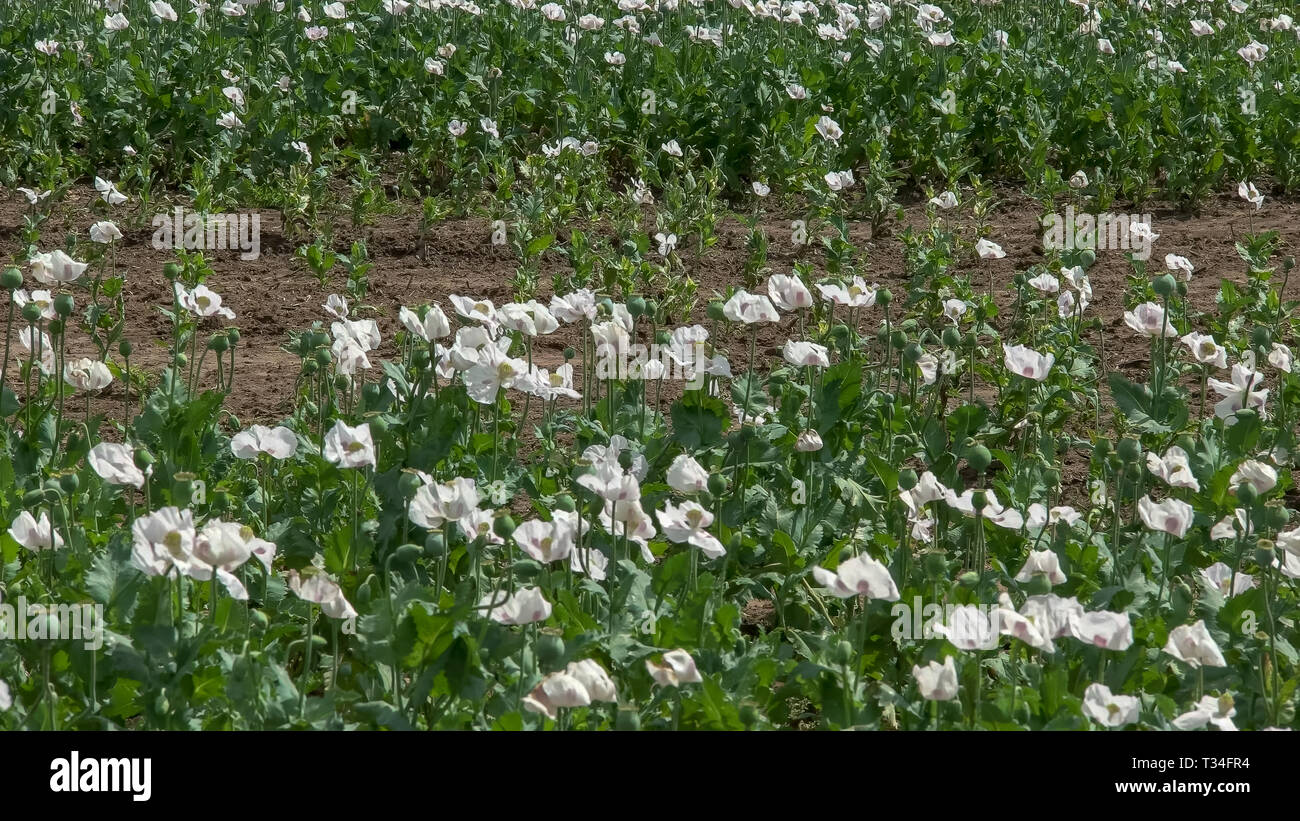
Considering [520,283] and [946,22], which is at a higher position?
[946,22]

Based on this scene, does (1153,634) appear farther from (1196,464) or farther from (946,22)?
(946,22)

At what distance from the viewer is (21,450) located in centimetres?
409

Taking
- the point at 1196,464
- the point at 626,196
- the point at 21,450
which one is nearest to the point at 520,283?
the point at 626,196

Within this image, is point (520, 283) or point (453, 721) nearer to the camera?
point (453, 721)

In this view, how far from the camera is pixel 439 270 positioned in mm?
6496

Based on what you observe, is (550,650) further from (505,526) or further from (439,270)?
(439,270)

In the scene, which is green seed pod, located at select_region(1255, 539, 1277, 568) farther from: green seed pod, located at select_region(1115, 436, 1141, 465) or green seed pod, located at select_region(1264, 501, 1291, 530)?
green seed pod, located at select_region(1115, 436, 1141, 465)

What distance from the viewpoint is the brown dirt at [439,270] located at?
5.67 metres

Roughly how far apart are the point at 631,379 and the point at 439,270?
232cm

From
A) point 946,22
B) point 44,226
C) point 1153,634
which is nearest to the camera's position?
point 1153,634

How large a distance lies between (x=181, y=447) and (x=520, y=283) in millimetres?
1884

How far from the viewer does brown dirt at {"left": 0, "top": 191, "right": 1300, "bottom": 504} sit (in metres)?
5.67

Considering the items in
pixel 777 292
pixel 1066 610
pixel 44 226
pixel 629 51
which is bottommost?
pixel 1066 610

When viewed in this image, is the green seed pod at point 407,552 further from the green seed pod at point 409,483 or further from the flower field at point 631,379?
the green seed pod at point 409,483
